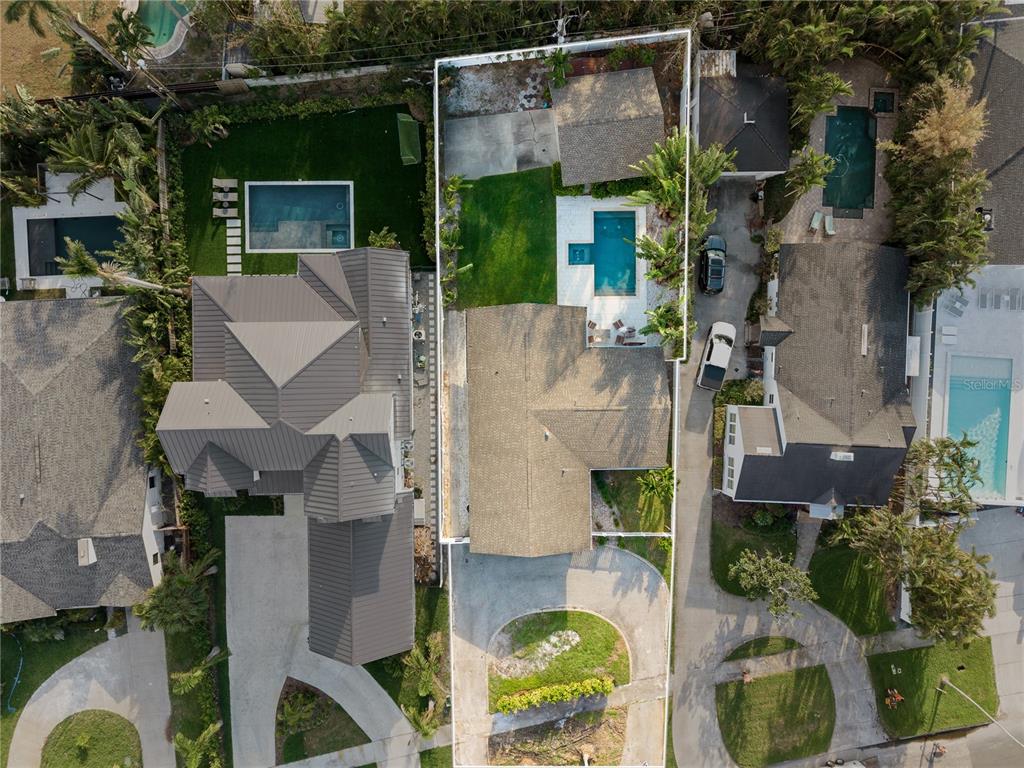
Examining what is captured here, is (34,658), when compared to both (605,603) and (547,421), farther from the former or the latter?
(605,603)

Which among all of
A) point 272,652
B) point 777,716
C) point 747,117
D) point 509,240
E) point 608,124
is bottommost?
point 777,716

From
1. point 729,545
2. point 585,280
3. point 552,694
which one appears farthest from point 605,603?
point 585,280

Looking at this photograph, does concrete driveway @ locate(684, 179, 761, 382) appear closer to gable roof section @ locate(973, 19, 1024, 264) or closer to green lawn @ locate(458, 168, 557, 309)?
green lawn @ locate(458, 168, 557, 309)

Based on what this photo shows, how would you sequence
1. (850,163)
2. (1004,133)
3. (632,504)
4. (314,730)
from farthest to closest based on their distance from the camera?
(314,730)
(850,163)
(632,504)
(1004,133)

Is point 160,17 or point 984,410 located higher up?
point 160,17

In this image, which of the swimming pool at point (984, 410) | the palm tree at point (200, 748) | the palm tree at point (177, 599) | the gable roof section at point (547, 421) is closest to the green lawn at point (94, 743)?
the palm tree at point (200, 748)

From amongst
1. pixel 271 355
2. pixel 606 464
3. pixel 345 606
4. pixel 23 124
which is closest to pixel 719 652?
pixel 606 464

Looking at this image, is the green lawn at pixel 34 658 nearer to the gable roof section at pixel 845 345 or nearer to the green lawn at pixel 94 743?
the green lawn at pixel 94 743
